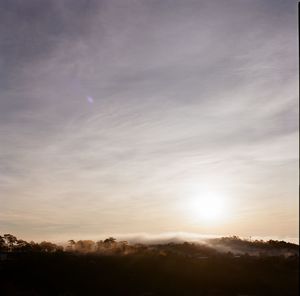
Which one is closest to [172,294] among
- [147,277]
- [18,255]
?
[147,277]

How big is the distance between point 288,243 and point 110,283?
21.8 metres

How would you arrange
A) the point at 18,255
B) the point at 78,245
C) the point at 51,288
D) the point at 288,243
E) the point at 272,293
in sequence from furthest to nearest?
1. the point at 288,243
2. the point at 78,245
3. the point at 18,255
4. the point at 51,288
5. the point at 272,293

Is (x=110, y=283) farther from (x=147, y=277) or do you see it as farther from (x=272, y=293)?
(x=272, y=293)

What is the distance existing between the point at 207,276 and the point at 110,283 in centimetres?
687

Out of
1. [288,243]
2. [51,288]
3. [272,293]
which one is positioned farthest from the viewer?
[288,243]

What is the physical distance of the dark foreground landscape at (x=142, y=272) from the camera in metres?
31.2

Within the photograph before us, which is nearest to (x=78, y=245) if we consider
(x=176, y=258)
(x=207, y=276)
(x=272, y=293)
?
(x=176, y=258)

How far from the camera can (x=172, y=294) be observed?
30.8 m

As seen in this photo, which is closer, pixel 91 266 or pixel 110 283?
pixel 110 283

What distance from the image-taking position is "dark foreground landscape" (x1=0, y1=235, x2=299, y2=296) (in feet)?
102

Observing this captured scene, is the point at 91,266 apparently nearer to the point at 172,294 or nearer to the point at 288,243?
the point at 172,294

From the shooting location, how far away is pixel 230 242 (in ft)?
160

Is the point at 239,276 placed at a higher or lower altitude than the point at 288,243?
lower

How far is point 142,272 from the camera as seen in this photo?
1356 inches
